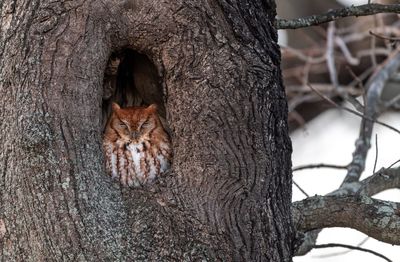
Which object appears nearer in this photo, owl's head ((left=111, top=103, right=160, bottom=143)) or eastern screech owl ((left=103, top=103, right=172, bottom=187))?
eastern screech owl ((left=103, top=103, right=172, bottom=187))

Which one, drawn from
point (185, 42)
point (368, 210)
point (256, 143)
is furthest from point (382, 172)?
point (185, 42)

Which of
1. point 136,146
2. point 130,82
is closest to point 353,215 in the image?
point 136,146

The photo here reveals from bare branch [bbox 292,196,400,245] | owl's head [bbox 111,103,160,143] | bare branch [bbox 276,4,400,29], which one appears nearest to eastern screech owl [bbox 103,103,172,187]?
owl's head [bbox 111,103,160,143]

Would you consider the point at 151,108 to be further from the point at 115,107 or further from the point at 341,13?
the point at 341,13

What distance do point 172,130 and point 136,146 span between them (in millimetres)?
773

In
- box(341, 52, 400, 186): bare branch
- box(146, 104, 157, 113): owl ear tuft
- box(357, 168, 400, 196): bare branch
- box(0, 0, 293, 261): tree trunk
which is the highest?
box(341, 52, 400, 186): bare branch

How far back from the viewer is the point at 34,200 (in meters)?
2.95

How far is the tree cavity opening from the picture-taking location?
3.82m

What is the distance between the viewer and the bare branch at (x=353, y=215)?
3330 mm

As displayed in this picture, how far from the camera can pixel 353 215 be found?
11.0 feet

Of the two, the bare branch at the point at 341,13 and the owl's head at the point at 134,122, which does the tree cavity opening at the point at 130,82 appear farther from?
the bare branch at the point at 341,13

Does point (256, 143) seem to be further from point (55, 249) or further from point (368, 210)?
point (55, 249)

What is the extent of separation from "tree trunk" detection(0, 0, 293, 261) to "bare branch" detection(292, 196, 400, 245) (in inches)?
8.7

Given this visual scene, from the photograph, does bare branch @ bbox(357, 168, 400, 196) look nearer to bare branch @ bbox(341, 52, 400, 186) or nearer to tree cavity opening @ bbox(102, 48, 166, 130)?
bare branch @ bbox(341, 52, 400, 186)
